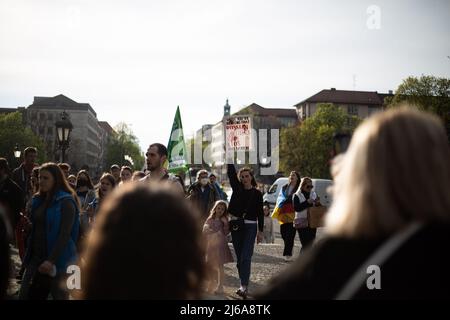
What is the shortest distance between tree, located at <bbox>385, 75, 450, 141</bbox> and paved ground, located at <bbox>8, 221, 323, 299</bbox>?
138 ft

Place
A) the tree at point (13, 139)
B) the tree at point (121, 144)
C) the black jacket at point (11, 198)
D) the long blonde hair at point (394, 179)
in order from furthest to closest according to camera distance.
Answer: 1. the tree at point (121, 144)
2. the tree at point (13, 139)
3. the black jacket at point (11, 198)
4. the long blonde hair at point (394, 179)

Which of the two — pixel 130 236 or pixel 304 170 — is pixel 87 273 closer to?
pixel 130 236

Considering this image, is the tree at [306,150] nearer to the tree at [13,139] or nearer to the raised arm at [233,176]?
the tree at [13,139]

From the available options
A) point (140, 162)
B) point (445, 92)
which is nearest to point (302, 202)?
point (445, 92)

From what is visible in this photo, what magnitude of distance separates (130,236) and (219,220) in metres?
7.78

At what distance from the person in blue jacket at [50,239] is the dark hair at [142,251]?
3.94m

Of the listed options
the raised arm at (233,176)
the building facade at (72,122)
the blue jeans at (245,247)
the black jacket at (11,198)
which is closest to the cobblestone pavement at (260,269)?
the blue jeans at (245,247)

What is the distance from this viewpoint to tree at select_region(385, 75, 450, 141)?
53.8m

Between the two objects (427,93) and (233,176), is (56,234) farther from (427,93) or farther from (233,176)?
(427,93)

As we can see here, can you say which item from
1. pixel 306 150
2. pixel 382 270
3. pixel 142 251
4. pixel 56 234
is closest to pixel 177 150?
pixel 56 234

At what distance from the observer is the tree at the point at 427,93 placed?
5384cm

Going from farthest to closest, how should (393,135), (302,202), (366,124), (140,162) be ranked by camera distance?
1. (140,162)
2. (302,202)
3. (366,124)
4. (393,135)

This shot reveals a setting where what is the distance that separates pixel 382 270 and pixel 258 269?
9980mm
